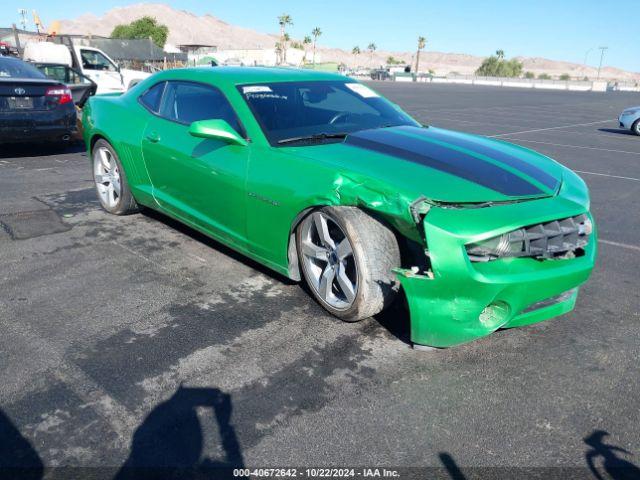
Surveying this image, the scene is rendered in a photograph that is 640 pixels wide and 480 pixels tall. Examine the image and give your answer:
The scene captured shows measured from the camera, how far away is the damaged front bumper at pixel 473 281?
263 centimetres

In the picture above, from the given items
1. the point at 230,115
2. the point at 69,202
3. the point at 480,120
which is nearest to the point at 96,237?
the point at 69,202

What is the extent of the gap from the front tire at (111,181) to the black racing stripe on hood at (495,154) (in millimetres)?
2694

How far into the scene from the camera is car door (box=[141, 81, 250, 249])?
3.73 meters

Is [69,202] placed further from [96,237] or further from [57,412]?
[57,412]

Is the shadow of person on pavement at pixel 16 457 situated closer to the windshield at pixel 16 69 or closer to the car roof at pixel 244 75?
the car roof at pixel 244 75

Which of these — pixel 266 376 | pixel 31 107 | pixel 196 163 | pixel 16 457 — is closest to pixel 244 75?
pixel 196 163

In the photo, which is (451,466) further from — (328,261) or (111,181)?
(111,181)

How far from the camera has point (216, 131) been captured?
11.7 feet

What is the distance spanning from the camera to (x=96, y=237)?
485cm

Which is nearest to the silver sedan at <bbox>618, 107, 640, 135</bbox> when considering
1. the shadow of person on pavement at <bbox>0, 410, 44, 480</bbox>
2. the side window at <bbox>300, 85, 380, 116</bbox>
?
the side window at <bbox>300, 85, 380, 116</bbox>

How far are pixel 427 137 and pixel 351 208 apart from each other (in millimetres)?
1089

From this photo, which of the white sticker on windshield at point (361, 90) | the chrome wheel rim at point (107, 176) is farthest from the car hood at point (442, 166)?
the chrome wheel rim at point (107, 176)

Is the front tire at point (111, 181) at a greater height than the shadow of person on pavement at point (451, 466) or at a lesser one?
greater

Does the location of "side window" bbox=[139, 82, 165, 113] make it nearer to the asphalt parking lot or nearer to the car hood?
the asphalt parking lot
